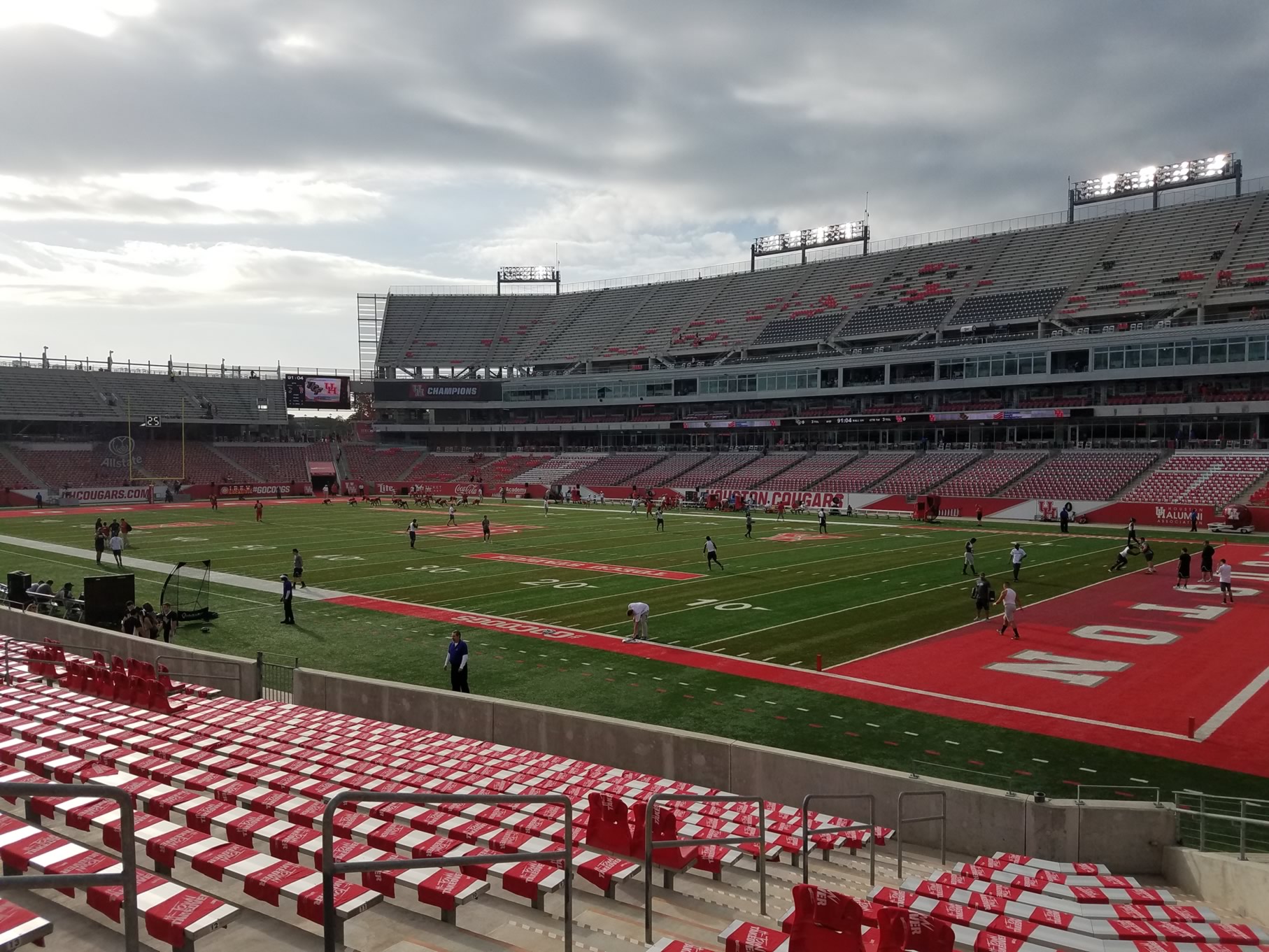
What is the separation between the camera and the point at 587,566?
33.0m

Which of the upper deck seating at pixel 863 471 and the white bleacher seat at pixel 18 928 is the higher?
the upper deck seating at pixel 863 471

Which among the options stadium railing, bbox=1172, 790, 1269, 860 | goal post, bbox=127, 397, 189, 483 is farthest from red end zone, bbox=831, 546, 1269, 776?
goal post, bbox=127, 397, 189, 483

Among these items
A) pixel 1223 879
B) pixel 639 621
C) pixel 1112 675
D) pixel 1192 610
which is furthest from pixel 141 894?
pixel 1192 610

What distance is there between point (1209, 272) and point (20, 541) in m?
74.2

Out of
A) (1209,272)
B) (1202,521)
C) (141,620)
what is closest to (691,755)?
(141,620)

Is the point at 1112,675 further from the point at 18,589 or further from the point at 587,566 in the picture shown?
the point at 18,589

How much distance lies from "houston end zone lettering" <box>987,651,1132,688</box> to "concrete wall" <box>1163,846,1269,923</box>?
816 centimetres

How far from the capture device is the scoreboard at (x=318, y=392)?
294 feet

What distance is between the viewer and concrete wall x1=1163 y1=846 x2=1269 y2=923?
26.3 ft

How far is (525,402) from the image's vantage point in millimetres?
94562

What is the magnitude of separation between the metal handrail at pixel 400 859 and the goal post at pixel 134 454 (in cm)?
7588

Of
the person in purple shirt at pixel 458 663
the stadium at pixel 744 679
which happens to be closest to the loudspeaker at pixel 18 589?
the stadium at pixel 744 679

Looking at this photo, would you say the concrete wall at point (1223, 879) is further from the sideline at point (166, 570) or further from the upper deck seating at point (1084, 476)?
the upper deck seating at point (1084, 476)

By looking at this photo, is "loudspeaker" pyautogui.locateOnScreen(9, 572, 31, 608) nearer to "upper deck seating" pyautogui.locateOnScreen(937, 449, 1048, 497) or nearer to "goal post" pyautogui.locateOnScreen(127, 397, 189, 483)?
"upper deck seating" pyautogui.locateOnScreen(937, 449, 1048, 497)
